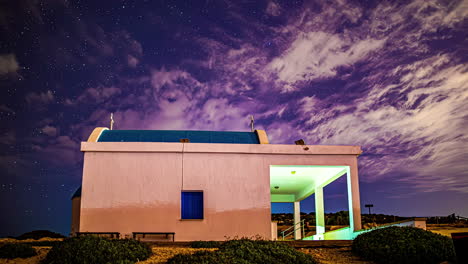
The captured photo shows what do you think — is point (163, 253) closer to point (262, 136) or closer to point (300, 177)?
point (262, 136)

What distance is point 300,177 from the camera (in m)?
19.5

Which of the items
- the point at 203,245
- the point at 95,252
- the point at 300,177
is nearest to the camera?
the point at 95,252

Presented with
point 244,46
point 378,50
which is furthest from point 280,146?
point 378,50

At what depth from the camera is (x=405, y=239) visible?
36.6 ft

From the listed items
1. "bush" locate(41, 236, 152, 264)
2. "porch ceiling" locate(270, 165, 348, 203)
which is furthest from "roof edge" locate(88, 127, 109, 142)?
"porch ceiling" locate(270, 165, 348, 203)

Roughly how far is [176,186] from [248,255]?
5970mm

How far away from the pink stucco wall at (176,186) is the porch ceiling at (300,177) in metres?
1.29

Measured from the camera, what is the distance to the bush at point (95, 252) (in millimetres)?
9516

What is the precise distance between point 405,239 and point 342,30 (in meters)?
12.9

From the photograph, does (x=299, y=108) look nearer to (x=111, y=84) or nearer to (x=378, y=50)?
(x=378, y=50)

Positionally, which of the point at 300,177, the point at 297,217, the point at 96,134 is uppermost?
the point at 96,134

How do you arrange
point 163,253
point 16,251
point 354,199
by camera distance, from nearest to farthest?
point 16,251 < point 163,253 < point 354,199

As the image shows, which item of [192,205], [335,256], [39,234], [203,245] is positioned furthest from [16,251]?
[39,234]

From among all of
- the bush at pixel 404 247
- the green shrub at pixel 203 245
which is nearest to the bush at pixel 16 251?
the green shrub at pixel 203 245
